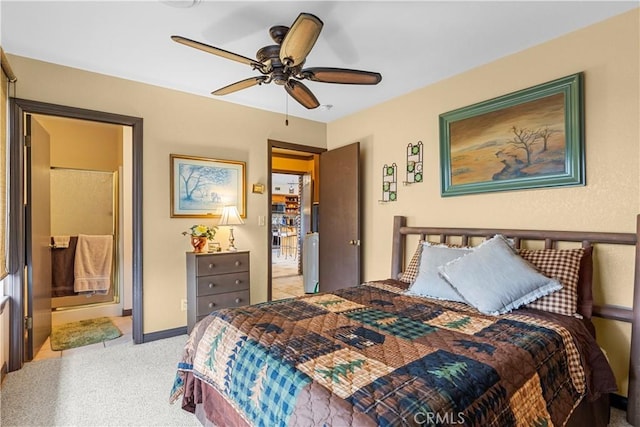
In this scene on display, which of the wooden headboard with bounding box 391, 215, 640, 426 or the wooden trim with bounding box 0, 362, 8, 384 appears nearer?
the wooden headboard with bounding box 391, 215, 640, 426

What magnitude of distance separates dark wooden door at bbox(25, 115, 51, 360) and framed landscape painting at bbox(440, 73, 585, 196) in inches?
141

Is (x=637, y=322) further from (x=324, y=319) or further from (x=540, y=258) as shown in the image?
(x=324, y=319)

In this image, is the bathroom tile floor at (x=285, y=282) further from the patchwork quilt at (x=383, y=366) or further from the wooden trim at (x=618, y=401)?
the wooden trim at (x=618, y=401)

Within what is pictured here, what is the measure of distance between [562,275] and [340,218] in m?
2.41

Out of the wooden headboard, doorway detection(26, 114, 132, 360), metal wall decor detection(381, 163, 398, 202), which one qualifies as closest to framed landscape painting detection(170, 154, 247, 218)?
doorway detection(26, 114, 132, 360)

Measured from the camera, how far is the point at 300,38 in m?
1.66

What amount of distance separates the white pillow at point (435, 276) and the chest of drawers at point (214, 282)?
5.87 feet

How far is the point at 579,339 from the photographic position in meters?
1.72

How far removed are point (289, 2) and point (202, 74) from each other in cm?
136

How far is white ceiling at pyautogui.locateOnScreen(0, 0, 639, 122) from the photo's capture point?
6.70 feet

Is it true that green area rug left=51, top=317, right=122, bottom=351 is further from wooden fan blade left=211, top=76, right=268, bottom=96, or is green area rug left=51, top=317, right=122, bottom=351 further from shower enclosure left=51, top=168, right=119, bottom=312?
wooden fan blade left=211, top=76, right=268, bottom=96

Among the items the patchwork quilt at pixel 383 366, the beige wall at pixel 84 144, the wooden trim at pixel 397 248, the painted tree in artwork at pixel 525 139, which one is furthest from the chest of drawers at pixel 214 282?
the painted tree in artwork at pixel 525 139

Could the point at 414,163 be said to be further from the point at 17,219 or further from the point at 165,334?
the point at 17,219

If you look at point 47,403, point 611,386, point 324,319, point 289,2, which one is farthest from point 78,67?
point 611,386
